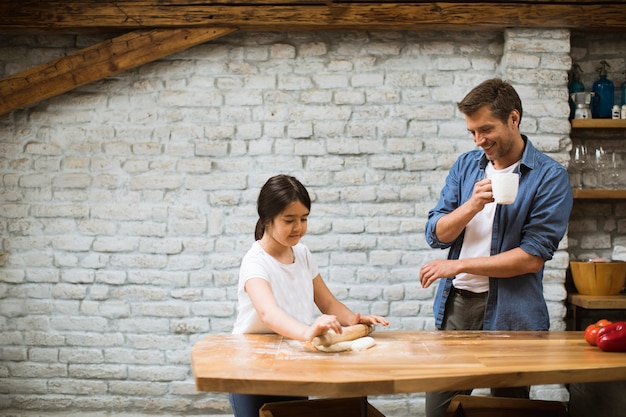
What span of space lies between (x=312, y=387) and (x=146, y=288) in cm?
272

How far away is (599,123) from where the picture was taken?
14.0 ft

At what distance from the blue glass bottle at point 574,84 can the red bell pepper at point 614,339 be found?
2333mm

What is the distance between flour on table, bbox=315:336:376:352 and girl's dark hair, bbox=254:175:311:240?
500mm

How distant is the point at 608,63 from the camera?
4.48m

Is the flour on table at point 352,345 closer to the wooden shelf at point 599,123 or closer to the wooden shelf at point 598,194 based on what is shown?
the wooden shelf at point 598,194

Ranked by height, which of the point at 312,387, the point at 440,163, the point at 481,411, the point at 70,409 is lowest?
the point at 70,409

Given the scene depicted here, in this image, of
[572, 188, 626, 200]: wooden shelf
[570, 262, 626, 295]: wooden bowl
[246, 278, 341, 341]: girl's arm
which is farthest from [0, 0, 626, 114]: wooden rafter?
[246, 278, 341, 341]: girl's arm

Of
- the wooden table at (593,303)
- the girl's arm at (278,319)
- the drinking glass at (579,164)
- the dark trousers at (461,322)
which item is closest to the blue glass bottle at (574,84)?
the drinking glass at (579,164)

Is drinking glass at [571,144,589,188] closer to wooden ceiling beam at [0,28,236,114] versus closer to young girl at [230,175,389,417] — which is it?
wooden ceiling beam at [0,28,236,114]

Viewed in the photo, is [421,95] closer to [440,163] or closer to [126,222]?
[440,163]

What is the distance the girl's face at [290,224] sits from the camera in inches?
98.0

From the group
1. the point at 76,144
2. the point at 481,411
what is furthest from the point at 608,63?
the point at 76,144

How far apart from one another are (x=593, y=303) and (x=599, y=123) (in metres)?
1.08

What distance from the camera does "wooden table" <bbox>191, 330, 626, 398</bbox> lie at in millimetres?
1895
